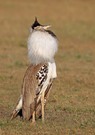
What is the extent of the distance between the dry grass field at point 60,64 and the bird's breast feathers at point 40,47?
933mm

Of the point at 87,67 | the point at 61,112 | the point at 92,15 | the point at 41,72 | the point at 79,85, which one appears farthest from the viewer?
the point at 92,15

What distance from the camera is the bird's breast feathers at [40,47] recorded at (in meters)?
9.34

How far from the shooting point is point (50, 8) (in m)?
32.0

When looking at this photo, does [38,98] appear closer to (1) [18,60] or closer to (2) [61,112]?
(2) [61,112]

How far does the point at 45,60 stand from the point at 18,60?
7.90m

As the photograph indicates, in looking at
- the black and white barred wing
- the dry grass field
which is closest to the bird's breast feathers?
the black and white barred wing

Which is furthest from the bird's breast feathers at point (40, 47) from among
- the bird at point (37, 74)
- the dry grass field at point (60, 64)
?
the dry grass field at point (60, 64)

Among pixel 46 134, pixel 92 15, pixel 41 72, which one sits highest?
pixel 41 72

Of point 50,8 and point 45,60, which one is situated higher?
point 45,60

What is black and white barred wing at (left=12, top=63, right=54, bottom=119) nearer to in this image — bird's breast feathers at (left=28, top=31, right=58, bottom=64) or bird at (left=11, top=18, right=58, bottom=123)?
bird at (left=11, top=18, right=58, bottom=123)

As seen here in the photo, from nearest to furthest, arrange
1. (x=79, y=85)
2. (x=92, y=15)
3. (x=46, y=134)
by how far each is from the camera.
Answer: (x=46, y=134) < (x=79, y=85) < (x=92, y=15)

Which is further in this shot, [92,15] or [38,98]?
[92,15]

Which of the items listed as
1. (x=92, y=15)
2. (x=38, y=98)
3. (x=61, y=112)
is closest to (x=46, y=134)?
(x=38, y=98)

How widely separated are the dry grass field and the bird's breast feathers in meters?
0.93
